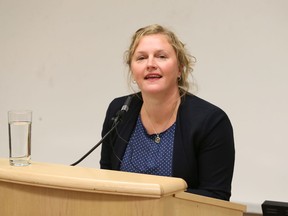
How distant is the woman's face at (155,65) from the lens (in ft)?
5.68

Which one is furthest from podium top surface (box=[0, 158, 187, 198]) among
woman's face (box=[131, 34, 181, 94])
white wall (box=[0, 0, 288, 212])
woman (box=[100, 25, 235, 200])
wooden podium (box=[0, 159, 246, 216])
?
white wall (box=[0, 0, 288, 212])

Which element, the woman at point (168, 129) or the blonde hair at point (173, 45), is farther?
the blonde hair at point (173, 45)

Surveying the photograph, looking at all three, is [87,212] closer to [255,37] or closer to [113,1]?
[255,37]

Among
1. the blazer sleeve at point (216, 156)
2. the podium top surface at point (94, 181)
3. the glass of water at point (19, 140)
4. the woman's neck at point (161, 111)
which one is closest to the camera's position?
the podium top surface at point (94, 181)

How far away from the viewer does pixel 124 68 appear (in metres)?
2.71

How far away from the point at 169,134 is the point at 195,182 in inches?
8.9

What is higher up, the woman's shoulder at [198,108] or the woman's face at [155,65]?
the woman's face at [155,65]

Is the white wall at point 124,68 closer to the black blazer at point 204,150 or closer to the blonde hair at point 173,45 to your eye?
the blonde hair at point 173,45

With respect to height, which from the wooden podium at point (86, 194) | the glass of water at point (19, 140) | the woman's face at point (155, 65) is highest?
the woman's face at point (155, 65)

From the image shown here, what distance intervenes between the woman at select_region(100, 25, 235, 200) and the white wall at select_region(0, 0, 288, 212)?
0.59 meters

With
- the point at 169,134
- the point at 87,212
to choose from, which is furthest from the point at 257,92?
the point at 87,212

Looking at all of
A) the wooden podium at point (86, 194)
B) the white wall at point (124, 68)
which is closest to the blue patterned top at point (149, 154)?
the wooden podium at point (86, 194)

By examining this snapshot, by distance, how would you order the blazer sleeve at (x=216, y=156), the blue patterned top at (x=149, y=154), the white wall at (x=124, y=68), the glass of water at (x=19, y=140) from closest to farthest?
1. the glass of water at (x=19, y=140)
2. the blazer sleeve at (x=216, y=156)
3. the blue patterned top at (x=149, y=154)
4. the white wall at (x=124, y=68)

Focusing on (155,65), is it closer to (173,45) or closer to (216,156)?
(173,45)
